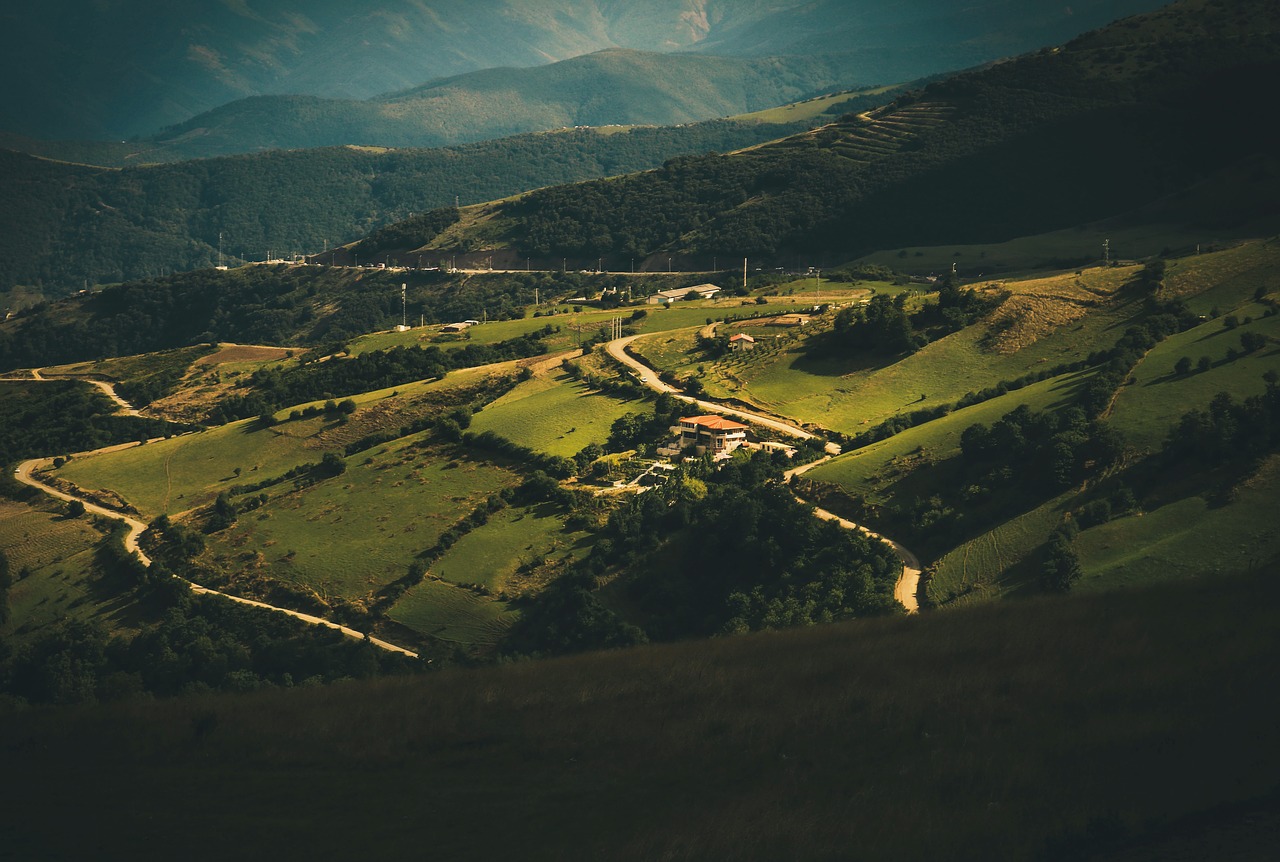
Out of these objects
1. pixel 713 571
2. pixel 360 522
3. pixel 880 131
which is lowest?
pixel 360 522

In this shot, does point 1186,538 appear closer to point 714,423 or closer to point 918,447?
point 918,447

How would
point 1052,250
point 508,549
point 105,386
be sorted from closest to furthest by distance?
1. point 508,549
2. point 105,386
3. point 1052,250

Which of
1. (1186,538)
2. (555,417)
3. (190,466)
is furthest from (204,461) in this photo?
(1186,538)

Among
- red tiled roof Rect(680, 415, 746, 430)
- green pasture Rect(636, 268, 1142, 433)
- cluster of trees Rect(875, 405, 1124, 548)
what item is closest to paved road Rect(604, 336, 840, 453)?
green pasture Rect(636, 268, 1142, 433)

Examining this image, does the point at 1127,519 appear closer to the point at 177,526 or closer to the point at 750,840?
the point at 750,840

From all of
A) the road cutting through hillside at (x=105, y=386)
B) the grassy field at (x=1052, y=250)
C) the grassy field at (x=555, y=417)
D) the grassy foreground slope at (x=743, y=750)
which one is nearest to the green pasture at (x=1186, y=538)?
the grassy foreground slope at (x=743, y=750)
